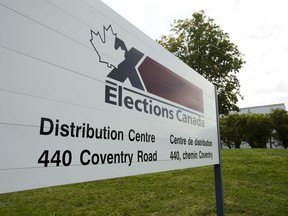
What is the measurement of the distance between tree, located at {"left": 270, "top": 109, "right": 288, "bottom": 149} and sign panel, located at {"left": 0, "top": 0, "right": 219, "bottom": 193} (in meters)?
25.7

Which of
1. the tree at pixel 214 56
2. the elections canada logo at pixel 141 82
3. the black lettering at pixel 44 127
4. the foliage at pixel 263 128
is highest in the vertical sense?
the tree at pixel 214 56

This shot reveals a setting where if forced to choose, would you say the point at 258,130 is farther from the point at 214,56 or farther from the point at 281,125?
the point at 214,56

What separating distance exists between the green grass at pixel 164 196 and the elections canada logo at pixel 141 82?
234 cm

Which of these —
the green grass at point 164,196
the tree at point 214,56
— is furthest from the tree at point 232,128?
the green grass at point 164,196

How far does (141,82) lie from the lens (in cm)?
219

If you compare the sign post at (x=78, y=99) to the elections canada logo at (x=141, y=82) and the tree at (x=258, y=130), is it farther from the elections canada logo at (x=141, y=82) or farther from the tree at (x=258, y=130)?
the tree at (x=258, y=130)

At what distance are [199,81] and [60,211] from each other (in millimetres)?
3578

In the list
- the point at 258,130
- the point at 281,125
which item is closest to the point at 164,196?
the point at 258,130

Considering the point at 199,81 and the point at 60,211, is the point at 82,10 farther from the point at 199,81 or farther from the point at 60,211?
the point at 60,211

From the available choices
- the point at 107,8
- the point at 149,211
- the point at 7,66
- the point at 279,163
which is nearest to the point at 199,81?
the point at 107,8

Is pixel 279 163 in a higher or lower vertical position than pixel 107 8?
lower

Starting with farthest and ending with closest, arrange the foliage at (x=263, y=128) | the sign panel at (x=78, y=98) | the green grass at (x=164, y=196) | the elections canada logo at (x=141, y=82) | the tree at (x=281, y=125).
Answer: the foliage at (x=263, y=128)
the tree at (x=281, y=125)
the green grass at (x=164, y=196)
the elections canada logo at (x=141, y=82)
the sign panel at (x=78, y=98)

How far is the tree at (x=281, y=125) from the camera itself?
2388 centimetres

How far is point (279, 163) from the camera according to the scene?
26.3 feet
